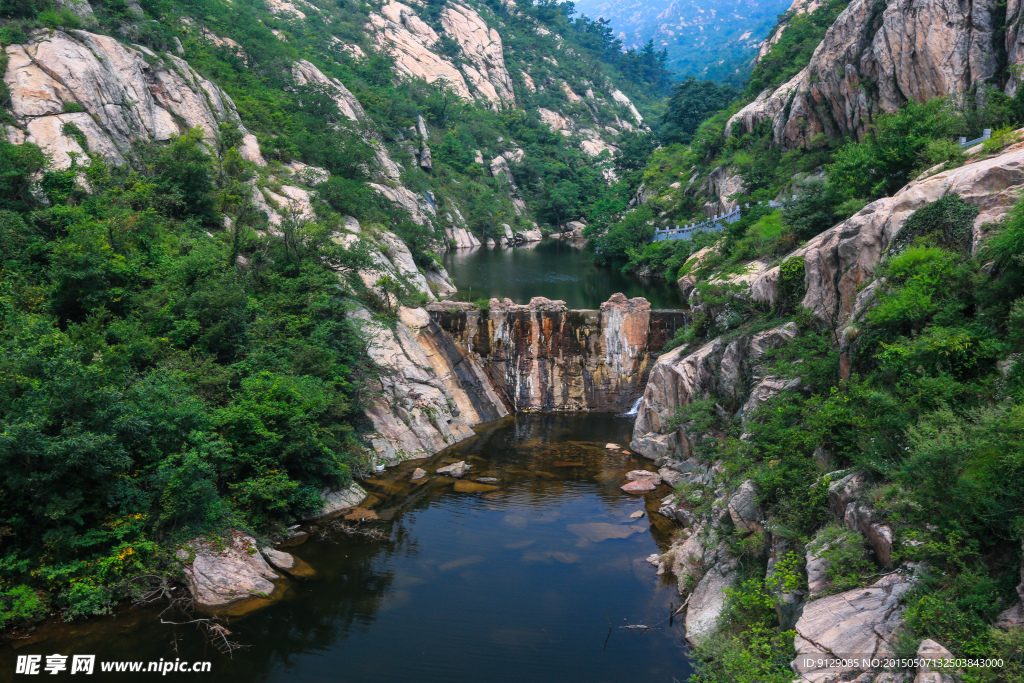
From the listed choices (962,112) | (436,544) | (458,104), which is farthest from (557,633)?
(458,104)

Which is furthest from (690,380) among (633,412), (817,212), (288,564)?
(288,564)

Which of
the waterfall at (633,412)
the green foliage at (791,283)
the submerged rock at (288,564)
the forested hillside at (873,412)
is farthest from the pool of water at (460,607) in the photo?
the waterfall at (633,412)

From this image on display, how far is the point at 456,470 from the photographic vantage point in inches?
787

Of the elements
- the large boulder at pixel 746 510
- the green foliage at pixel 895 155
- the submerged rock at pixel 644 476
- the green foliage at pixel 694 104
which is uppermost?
the green foliage at pixel 694 104

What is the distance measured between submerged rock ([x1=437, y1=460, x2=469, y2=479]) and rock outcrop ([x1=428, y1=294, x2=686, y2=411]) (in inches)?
301

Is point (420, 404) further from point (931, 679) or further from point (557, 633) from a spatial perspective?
point (931, 679)

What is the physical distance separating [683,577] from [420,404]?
39.8ft

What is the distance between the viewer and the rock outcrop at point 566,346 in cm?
2762

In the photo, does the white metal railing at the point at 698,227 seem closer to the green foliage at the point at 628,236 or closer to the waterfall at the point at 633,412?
the green foliage at the point at 628,236

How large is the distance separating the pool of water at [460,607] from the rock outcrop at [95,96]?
18447 mm

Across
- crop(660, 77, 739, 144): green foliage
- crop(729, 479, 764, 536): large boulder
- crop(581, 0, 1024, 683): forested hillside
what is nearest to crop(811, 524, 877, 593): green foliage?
crop(581, 0, 1024, 683): forested hillside

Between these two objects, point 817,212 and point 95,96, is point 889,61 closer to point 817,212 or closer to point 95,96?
point 817,212

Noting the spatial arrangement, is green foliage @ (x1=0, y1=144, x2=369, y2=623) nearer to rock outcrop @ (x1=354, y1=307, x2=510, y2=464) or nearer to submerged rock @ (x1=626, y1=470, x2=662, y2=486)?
rock outcrop @ (x1=354, y1=307, x2=510, y2=464)

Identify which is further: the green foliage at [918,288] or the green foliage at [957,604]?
the green foliage at [918,288]
